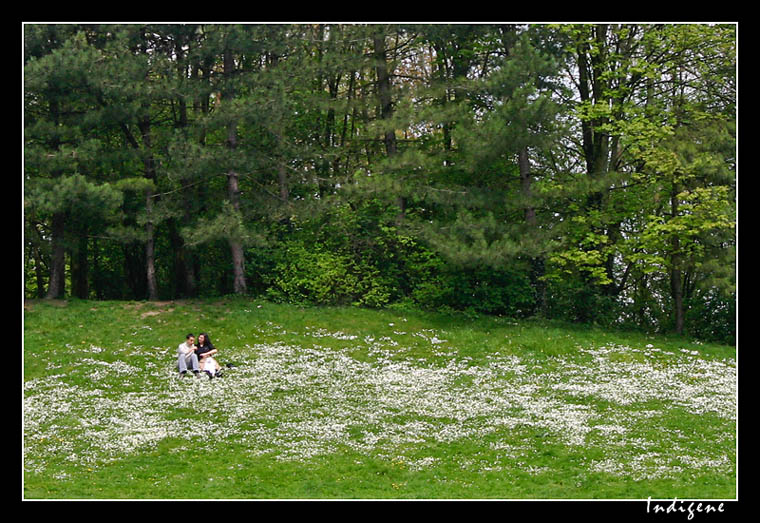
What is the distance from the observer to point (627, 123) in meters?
32.3

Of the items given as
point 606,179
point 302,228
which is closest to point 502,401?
point 606,179

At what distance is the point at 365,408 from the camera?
2208 centimetres

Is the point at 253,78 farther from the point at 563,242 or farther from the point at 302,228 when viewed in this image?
the point at 563,242

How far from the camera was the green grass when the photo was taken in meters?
16.9

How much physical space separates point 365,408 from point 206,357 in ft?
18.6

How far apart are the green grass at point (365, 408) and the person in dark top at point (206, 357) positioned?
422 millimetres

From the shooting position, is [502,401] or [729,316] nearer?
[502,401]

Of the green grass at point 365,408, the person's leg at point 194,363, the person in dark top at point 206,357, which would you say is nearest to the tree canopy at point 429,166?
the green grass at point 365,408

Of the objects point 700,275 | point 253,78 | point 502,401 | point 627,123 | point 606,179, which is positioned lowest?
point 502,401

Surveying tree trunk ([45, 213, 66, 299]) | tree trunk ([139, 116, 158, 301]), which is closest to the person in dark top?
tree trunk ([139, 116, 158, 301])

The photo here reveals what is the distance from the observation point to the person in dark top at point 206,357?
80.2 feet

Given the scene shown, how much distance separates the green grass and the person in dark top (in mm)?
422

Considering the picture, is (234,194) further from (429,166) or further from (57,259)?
(429,166)

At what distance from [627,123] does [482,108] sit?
666cm
